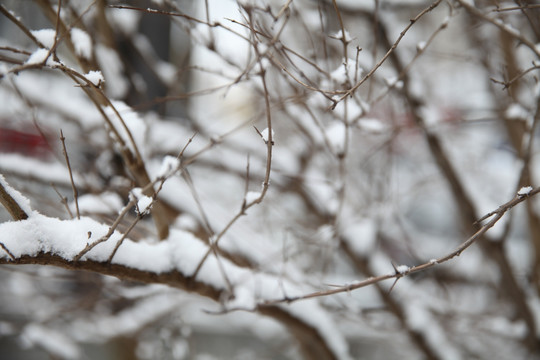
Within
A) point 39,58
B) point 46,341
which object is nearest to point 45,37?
point 39,58

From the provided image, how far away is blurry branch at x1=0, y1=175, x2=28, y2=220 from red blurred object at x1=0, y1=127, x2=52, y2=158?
2.35 metres

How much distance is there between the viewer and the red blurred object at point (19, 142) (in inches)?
128

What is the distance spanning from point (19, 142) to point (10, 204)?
2.69 m

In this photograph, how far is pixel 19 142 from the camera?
3.39 metres

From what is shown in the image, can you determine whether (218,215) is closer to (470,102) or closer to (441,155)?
(441,155)

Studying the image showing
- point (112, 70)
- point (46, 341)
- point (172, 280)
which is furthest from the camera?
point (46, 341)

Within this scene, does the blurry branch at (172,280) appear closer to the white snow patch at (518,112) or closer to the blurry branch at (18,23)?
the blurry branch at (18,23)

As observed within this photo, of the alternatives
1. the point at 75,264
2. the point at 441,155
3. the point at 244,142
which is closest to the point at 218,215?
the point at 244,142

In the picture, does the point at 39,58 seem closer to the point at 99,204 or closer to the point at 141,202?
the point at 141,202

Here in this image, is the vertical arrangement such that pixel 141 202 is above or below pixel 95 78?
below

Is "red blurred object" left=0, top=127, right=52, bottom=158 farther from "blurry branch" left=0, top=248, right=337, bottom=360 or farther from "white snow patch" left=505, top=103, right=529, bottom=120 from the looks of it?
"white snow patch" left=505, top=103, right=529, bottom=120

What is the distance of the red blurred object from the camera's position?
10.7 feet

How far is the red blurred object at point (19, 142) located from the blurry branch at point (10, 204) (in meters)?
2.35

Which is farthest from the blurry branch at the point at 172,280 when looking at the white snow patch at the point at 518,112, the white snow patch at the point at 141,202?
the white snow patch at the point at 518,112
